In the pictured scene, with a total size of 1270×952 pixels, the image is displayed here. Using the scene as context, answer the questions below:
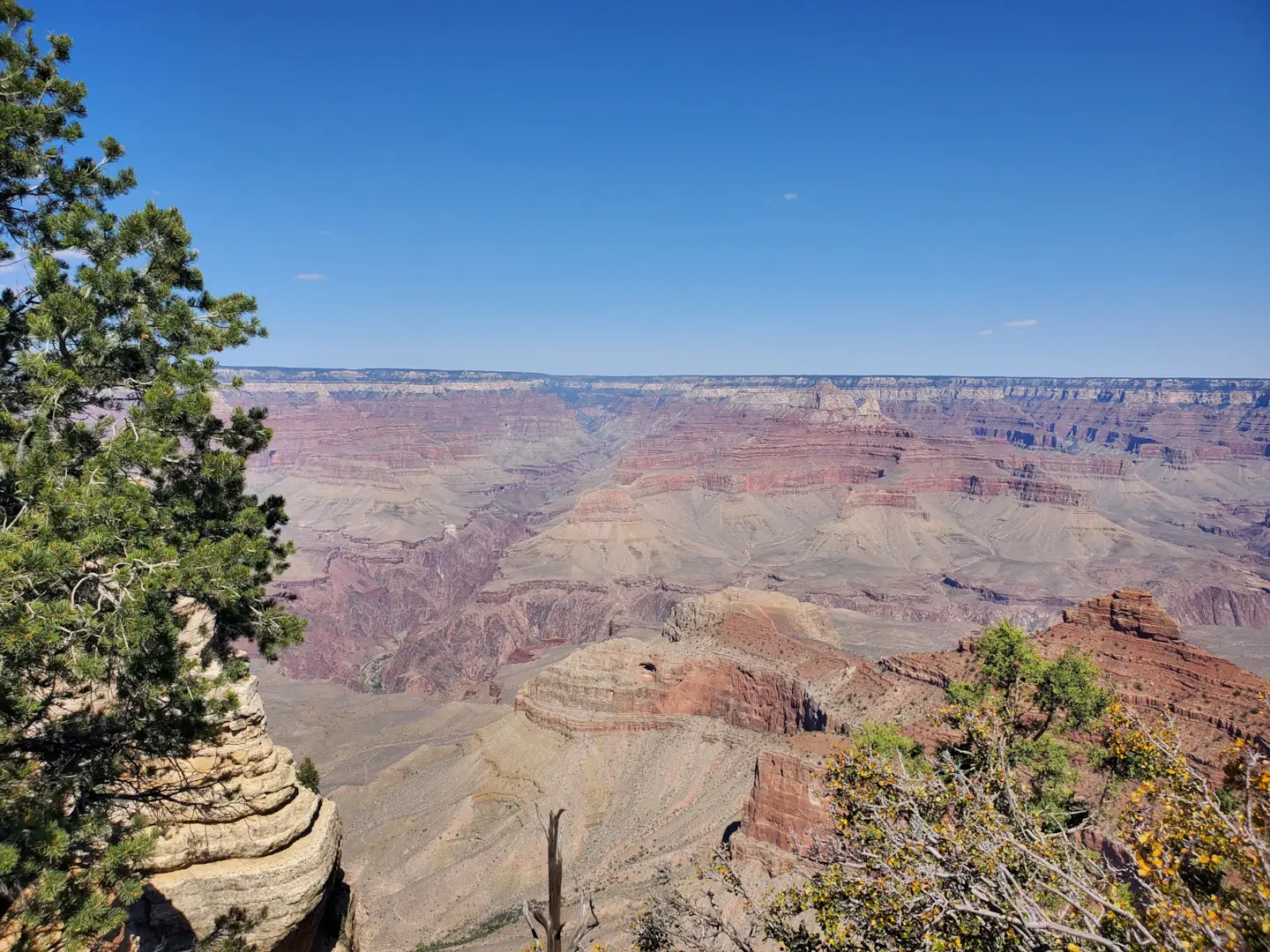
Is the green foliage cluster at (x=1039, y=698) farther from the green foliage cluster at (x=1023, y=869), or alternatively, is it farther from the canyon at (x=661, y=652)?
the green foliage cluster at (x=1023, y=869)

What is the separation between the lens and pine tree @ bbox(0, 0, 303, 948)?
7578 mm

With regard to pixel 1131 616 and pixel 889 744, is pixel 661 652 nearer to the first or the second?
pixel 889 744

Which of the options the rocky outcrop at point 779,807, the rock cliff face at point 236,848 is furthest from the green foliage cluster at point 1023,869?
the rocky outcrop at point 779,807

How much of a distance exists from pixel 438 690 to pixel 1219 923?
10600 cm

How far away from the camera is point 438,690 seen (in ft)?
331

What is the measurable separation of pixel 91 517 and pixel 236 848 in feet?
30.0

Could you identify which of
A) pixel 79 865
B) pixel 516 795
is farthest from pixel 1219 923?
pixel 516 795

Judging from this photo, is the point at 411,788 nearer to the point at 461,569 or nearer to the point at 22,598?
the point at 22,598

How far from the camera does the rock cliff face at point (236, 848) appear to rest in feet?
40.9

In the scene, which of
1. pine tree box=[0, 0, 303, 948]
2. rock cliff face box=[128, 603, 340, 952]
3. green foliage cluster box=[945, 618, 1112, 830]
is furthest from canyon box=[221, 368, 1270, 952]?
pine tree box=[0, 0, 303, 948]

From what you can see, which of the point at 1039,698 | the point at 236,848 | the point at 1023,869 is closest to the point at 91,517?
the point at 236,848

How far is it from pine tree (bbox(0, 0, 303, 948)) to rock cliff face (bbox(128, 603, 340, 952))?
Result: 205 centimetres

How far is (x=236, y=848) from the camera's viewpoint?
1358 cm

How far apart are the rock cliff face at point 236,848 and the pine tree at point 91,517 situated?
2047mm
